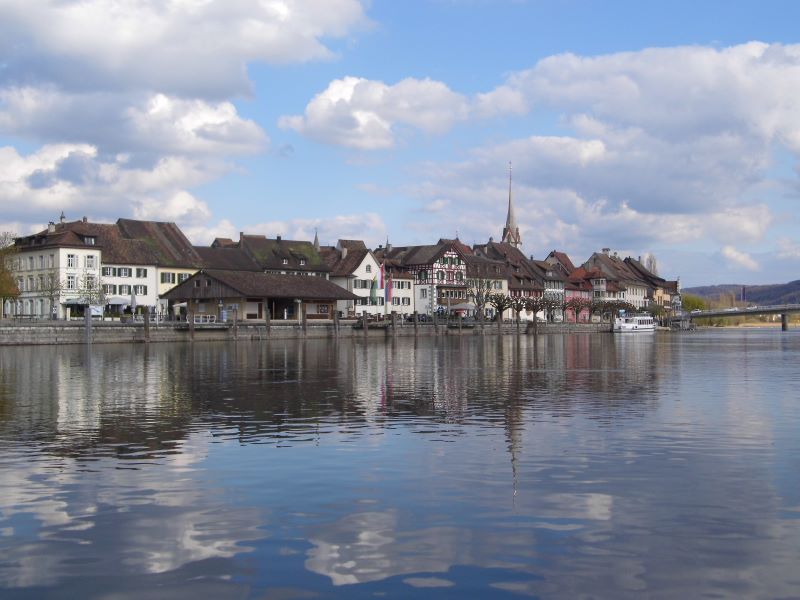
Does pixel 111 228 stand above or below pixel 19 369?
above

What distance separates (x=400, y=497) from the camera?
15297mm

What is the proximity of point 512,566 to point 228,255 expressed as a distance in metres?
122

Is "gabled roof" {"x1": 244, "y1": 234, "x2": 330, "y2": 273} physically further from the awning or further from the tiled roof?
the awning

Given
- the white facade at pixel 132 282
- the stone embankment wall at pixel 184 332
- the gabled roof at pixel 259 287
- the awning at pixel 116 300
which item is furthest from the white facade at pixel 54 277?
the stone embankment wall at pixel 184 332

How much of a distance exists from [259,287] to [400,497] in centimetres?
9631

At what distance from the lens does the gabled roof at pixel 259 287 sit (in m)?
108

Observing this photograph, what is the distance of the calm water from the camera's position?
36.5ft

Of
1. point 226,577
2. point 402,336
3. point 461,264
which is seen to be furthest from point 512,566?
point 461,264

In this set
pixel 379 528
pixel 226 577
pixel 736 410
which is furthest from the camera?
pixel 736 410

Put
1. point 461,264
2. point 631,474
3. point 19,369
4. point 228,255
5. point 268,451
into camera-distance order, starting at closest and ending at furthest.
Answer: point 631,474 → point 268,451 → point 19,369 → point 228,255 → point 461,264

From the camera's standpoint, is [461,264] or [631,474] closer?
[631,474]

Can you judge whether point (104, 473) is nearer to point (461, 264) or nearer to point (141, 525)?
point (141, 525)

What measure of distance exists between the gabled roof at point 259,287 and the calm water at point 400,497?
76007 millimetres

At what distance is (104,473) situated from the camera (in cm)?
→ 1738
